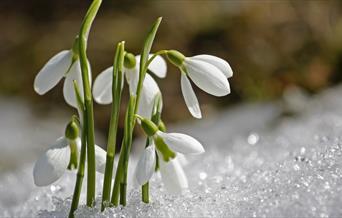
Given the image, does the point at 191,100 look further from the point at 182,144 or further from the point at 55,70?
the point at 55,70

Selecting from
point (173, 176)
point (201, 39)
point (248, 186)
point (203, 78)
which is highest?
point (203, 78)

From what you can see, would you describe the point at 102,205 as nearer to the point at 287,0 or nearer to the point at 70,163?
the point at 70,163

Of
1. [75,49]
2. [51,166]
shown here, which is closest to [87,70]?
[75,49]

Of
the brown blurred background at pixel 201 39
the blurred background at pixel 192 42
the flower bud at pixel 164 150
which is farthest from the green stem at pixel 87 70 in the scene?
the brown blurred background at pixel 201 39

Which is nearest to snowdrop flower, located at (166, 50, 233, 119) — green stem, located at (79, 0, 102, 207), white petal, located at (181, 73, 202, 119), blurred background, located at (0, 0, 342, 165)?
white petal, located at (181, 73, 202, 119)

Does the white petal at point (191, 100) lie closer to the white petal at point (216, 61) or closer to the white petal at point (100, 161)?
the white petal at point (216, 61)

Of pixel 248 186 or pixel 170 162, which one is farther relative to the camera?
pixel 248 186

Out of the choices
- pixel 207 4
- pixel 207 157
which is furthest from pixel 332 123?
pixel 207 4
